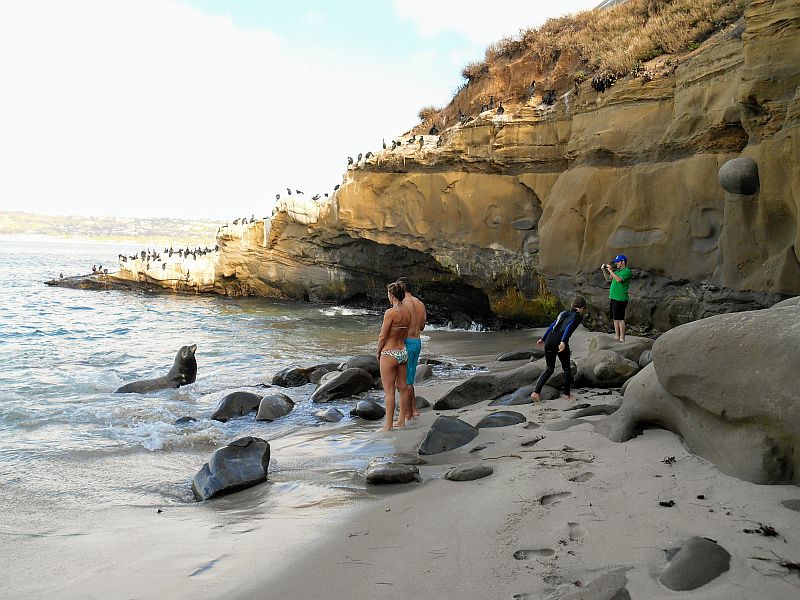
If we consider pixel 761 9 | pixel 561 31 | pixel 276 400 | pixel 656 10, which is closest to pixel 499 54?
pixel 561 31

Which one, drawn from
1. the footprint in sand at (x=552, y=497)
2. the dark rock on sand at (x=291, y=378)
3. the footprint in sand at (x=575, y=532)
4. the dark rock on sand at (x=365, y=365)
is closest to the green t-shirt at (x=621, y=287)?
the dark rock on sand at (x=365, y=365)

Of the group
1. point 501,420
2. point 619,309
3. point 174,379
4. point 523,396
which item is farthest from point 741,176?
point 174,379

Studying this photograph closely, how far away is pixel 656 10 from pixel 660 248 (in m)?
9.27

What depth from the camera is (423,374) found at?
10938 mm

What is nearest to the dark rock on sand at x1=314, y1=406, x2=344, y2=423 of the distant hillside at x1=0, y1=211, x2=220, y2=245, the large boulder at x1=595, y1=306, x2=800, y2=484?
the large boulder at x1=595, y1=306, x2=800, y2=484

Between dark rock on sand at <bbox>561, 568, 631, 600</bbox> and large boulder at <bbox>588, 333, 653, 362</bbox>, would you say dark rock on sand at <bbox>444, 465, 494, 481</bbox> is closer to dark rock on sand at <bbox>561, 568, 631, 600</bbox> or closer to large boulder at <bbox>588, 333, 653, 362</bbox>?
dark rock on sand at <bbox>561, 568, 631, 600</bbox>

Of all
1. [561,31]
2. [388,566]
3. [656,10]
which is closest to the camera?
[388,566]

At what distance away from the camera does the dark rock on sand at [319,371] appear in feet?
36.9

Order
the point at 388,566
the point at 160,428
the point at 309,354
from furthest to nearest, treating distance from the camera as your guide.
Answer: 1. the point at 309,354
2. the point at 160,428
3. the point at 388,566

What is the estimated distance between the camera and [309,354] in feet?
48.1

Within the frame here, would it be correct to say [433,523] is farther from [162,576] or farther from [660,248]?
[660,248]

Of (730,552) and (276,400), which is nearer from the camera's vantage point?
(730,552)

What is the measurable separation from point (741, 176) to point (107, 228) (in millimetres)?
160759

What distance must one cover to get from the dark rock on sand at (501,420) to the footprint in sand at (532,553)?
120 inches
